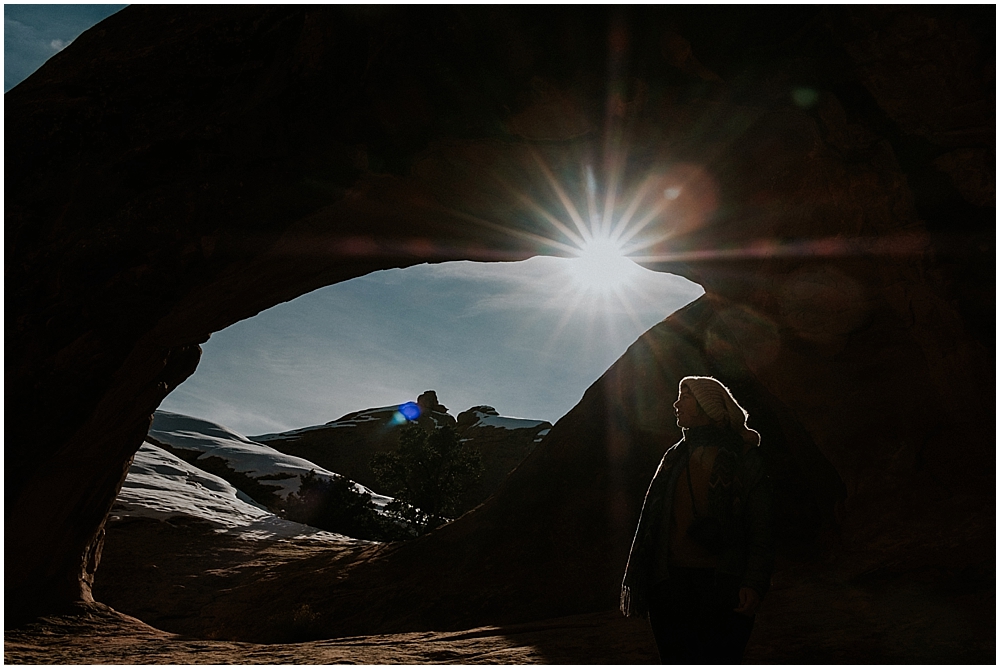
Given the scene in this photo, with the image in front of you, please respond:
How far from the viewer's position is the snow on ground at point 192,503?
17.5 m

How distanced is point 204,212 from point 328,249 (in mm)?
2263

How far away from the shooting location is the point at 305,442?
55844 mm

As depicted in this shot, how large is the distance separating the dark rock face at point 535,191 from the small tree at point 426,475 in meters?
18.7

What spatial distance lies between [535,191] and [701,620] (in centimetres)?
757

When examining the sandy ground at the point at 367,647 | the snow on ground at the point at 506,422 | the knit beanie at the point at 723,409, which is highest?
the snow on ground at the point at 506,422

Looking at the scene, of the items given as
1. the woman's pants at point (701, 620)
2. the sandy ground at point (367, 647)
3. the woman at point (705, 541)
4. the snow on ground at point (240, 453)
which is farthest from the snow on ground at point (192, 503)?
the woman's pants at point (701, 620)

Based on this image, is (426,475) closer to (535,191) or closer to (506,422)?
(535,191)

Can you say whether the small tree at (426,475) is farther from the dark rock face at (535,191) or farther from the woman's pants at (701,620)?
the woman's pants at (701,620)

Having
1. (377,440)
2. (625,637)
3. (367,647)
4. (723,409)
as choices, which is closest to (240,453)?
(377,440)

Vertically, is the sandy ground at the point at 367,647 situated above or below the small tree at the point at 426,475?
below

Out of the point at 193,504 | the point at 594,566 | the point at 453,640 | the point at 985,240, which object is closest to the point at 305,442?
the point at 193,504

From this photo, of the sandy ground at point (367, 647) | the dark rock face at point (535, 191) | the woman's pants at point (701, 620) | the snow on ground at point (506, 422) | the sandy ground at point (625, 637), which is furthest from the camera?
the snow on ground at point (506, 422)

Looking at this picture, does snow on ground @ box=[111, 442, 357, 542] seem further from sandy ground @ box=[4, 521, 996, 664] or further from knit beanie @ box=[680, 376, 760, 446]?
knit beanie @ box=[680, 376, 760, 446]

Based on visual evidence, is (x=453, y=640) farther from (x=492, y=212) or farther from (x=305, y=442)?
(x=305, y=442)
